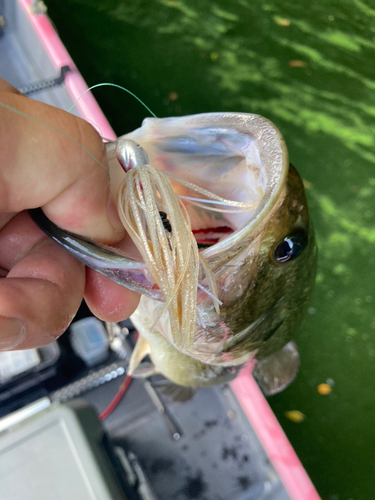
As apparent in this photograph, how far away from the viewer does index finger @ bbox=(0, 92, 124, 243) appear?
0.45m

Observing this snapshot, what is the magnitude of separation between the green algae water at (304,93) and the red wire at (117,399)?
2.24ft

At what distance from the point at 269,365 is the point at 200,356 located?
0.46 metres

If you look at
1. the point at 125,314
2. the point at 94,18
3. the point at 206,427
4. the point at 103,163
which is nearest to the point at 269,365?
the point at 206,427

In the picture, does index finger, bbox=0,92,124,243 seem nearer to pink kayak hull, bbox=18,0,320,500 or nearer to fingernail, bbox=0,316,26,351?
fingernail, bbox=0,316,26,351

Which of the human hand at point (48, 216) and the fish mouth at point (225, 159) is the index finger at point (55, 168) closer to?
the human hand at point (48, 216)

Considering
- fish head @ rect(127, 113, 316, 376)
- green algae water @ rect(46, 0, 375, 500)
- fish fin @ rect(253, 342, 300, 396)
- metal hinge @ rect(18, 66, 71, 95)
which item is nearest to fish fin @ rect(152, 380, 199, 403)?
fish fin @ rect(253, 342, 300, 396)

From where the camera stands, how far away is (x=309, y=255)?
29.2 inches

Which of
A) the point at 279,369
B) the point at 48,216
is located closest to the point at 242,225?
the point at 48,216

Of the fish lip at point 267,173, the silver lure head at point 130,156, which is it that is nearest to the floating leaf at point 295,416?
the fish lip at point 267,173

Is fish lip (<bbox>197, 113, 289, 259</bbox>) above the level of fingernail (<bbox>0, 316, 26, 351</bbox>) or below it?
below

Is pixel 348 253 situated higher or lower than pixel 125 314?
lower

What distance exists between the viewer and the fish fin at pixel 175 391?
1404 millimetres

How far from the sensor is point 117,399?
1.41 meters

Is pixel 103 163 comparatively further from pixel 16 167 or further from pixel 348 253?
pixel 348 253
